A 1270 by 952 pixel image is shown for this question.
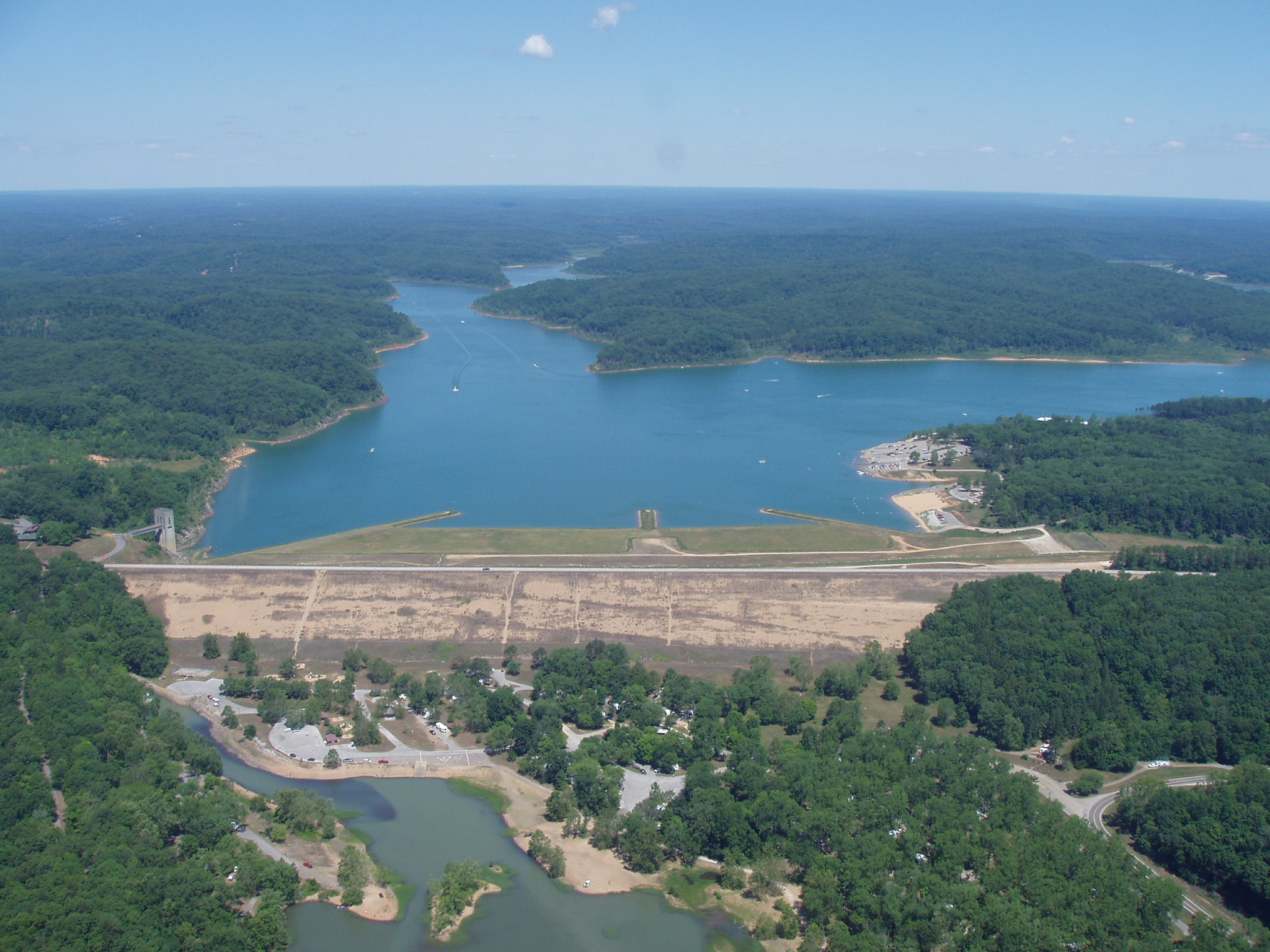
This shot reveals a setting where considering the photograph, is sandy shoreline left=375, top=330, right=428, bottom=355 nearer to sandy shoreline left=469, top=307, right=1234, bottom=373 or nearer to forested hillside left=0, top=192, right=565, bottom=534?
forested hillside left=0, top=192, right=565, bottom=534

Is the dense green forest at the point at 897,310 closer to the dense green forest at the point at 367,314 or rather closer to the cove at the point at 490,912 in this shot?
the dense green forest at the point at 367,314

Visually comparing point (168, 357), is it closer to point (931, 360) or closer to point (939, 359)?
point (931, 360)

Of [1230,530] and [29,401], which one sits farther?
[29,401]

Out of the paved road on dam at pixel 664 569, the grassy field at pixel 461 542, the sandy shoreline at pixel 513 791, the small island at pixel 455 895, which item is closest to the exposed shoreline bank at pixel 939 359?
the grassy field at pixel 461 542

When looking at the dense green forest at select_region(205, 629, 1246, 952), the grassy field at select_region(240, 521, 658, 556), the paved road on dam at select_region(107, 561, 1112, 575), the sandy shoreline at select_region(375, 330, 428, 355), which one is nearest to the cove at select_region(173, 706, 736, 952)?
the dense green forest at select_region(205, 629, 1246, 952)

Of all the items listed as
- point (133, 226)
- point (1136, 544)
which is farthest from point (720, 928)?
point (133, 226)

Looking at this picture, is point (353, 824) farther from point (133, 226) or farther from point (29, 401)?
point (133, 226)
